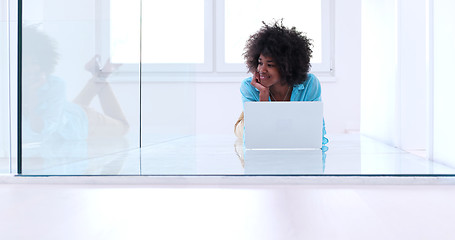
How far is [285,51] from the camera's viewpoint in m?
2.44

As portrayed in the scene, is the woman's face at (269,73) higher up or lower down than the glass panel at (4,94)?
higher up

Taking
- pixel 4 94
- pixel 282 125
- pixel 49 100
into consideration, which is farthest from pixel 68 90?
pixel 282 125

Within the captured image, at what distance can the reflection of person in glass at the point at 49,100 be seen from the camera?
53.4 inches

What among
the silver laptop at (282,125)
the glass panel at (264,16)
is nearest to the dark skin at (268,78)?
the silver laptop at (282,125)

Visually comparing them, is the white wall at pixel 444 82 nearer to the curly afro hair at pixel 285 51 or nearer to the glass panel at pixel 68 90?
the curly afro hair at pixel 285 51

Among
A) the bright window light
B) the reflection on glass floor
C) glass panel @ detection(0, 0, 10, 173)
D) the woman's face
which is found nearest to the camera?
the reflection on glass floor

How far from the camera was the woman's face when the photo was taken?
7.89ft

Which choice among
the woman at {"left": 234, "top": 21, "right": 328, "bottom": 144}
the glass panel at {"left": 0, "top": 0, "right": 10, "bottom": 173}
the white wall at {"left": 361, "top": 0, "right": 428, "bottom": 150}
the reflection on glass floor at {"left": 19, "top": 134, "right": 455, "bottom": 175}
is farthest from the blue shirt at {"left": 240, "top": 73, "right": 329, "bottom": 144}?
the glass panel at {"left": 0, "top": 0, "right": 10, "bottom": 173}

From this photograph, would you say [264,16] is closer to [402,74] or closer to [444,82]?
[402,74]

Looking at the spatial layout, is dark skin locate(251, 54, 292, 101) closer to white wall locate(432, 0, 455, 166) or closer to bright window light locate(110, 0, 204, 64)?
bright window light locate(110, 0, 204, 64)

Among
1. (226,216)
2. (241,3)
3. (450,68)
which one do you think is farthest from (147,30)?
(241,3)

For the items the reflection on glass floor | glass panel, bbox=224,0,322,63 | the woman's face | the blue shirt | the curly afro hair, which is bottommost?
the reflection on glass floor

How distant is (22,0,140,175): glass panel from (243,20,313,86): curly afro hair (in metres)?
0.97

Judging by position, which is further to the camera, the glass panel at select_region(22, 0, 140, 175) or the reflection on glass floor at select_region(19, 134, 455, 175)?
the glass panel at select_region(22, 0, 140, 175)
